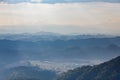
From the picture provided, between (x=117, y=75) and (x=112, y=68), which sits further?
(x=112, y=68)

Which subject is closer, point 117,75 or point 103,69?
point 117,75

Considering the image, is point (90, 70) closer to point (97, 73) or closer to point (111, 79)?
point (97, 73)

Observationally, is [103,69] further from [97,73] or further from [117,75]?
[117,75]

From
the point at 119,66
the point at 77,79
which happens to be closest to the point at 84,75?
the point at 77,79

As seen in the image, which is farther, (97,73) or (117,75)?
(97,73)

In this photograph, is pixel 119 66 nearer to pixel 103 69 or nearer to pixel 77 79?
pixel 103 69

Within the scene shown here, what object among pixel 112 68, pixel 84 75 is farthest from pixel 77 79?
pixel 112 68
